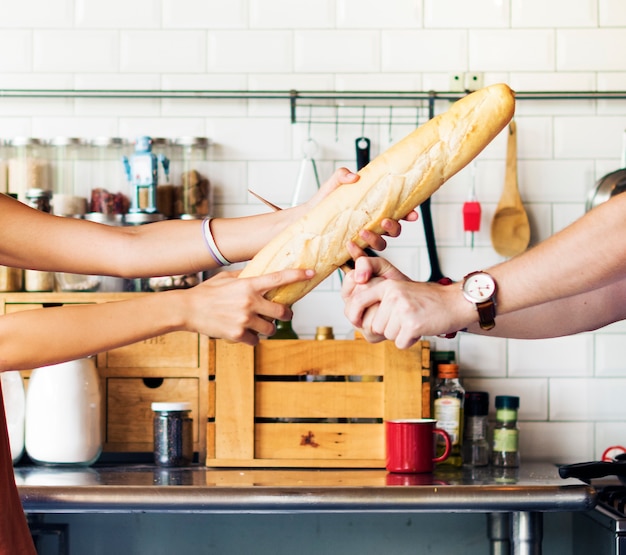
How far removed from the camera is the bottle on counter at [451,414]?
7.88 ft

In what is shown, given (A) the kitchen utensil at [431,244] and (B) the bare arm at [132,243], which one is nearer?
(B) the bare arm at [132,243]

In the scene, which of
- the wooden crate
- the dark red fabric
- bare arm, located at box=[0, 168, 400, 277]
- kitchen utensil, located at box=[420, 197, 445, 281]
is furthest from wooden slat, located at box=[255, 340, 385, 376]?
the dark red fabric

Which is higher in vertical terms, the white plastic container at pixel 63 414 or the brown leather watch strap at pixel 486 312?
the brown leather watch strap at pixel 486 312

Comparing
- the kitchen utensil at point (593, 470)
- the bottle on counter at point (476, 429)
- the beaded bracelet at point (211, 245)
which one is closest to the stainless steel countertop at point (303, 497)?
the kitchen utensil at point (593, 470)

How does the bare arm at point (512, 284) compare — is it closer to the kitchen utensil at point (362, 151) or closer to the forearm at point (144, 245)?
the forearm at point (144, 245)

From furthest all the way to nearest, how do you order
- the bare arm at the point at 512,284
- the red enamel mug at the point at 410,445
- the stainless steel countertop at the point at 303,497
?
the red enamel mug at the point at 410,445 → the stainless steel countertop at the point at 303,497 → the bare arm at the point at 512,284

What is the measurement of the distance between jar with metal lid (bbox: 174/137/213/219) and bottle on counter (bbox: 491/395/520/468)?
880 millimetres

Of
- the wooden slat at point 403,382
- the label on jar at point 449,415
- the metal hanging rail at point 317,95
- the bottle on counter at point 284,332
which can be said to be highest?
the metal hanging rail at point 317,95

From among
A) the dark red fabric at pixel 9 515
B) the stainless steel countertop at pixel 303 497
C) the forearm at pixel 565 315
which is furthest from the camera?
the stainless steel countertop at pixel 303 497

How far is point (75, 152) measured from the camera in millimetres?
2643
